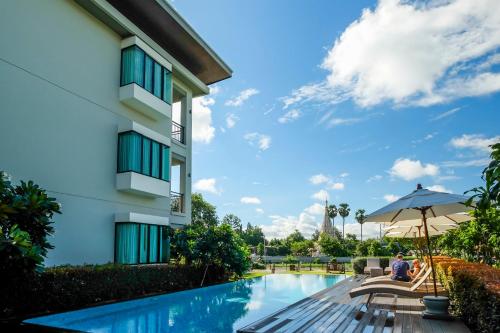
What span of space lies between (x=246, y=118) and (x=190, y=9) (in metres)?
6.46

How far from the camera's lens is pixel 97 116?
13414 mm

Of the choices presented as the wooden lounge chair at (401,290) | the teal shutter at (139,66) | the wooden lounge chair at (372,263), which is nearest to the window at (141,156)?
the teal shutter at (139,66)

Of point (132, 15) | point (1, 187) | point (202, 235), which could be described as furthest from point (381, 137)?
point (1, 187)

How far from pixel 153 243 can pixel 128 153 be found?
367 centimetres

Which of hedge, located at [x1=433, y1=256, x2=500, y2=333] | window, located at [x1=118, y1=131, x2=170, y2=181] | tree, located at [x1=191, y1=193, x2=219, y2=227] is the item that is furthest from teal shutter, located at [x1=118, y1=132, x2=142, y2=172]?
tree, located at [x1=191, y1=193, x2=219, y2=227]

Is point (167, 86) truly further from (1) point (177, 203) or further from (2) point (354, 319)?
(2) point (354, 319)

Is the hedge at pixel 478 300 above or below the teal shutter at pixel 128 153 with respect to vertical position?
below

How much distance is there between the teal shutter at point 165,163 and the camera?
51.9ft

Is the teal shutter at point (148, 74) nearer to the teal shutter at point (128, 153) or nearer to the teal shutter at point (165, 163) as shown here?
the teal shutter at point (128, 153)

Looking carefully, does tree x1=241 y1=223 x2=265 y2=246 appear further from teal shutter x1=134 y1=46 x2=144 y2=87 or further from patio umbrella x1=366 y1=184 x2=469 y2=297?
patio umbrella x1=366 y1=184 x2=469 y2=297

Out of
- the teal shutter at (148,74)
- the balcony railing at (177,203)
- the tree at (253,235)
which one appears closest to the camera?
the teal shutter at (148,74)

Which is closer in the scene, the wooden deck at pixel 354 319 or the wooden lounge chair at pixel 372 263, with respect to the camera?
the wooden deck at pixel 354 319

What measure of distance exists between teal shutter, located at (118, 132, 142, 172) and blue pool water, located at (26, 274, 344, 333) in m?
4.73

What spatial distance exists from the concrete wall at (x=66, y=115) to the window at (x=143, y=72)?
369 mm
